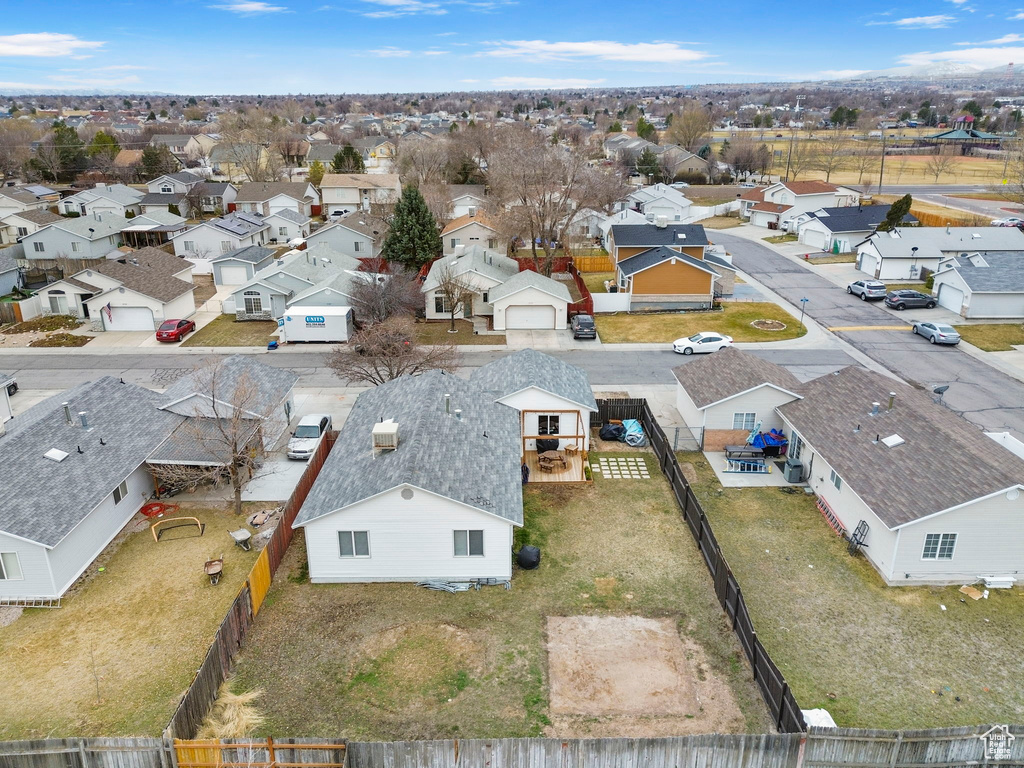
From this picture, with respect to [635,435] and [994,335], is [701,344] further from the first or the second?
[994,335]

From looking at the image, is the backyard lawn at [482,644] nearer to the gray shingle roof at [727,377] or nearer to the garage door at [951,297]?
the gray shingle roof at [727,377]

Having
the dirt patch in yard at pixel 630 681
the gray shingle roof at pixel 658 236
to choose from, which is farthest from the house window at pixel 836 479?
the gray shingle roof at pixel 658 236

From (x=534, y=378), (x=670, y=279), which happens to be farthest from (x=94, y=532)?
(x=670, y=279)

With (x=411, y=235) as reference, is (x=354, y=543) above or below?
below

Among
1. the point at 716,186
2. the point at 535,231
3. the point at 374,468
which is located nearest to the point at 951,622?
the point at 374,468

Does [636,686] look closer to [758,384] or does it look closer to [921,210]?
[758,384]

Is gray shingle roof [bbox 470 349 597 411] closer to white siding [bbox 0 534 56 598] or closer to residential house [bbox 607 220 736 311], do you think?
white siding [bbox 0 534 56 598]

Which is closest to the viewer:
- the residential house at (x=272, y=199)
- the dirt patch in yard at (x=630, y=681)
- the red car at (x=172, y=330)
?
the dirt patch in yard at (x=630, y=681)
